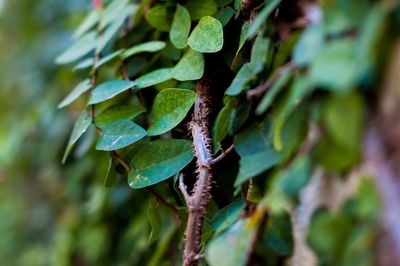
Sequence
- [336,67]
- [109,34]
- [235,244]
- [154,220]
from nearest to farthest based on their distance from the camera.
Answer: [336,67], [235,244], [154,220], [109,34]

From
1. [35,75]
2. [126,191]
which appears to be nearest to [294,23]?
[126,191]

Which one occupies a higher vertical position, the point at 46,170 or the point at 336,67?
the point at 336,67

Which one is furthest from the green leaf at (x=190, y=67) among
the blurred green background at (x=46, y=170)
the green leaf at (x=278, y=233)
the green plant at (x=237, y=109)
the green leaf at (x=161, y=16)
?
the blurred green background at (x=46, y=170)

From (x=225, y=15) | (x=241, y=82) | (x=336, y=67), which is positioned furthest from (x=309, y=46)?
(x=225, y=15)

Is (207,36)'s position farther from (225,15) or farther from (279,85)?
(279,85)

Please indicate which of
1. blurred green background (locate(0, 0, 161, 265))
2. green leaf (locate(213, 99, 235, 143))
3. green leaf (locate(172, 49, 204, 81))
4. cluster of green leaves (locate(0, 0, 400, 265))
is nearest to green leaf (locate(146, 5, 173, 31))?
cluster of green leaves (locate(0, 0, 400, 265))

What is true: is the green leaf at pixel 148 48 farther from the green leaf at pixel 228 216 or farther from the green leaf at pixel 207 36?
the green leaf at pixel 228 216
